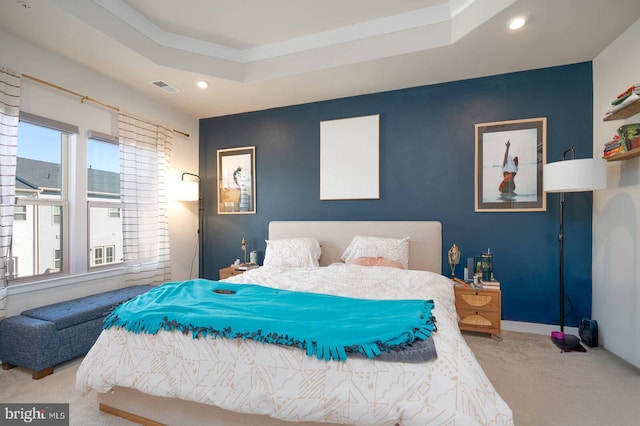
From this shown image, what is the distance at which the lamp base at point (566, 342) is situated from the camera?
8.68 ft

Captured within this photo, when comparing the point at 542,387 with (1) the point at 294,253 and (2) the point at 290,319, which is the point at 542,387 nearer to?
(2) the point at 290,319

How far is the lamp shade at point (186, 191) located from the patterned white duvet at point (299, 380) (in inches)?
95.6

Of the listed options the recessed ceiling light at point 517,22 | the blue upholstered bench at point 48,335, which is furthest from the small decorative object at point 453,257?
the blue upholstered bench at point 48,335

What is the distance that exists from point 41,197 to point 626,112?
516cm

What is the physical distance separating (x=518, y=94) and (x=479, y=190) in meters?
1.08

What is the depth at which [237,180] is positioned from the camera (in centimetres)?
437

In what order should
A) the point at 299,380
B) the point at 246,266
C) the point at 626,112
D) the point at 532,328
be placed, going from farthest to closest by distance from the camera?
1. the point at 246,266
2. the point at 532,328
3. the point at 626,112
4. the point at 299,380

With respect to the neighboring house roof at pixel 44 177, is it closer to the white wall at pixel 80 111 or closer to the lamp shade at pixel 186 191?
the white wall at pixel 80 111

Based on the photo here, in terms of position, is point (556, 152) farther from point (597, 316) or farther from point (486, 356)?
point (486, 356)

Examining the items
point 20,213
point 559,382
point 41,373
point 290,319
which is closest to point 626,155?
point 559,382

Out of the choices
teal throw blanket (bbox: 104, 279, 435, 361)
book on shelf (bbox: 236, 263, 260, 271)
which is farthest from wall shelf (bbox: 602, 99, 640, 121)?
book on shelf (bbox: 236, 263, 260, 271)

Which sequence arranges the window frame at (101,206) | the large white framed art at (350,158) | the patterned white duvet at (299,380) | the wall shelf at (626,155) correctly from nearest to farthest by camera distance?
1. the patterned white duvet at (299,380)
2. the wall shelf at (626,155)
3. the window frame at (101,206)
4. the large white framed art at (350,158)

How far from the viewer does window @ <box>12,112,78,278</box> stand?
2680mm

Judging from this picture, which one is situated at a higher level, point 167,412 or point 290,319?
point 290,319
